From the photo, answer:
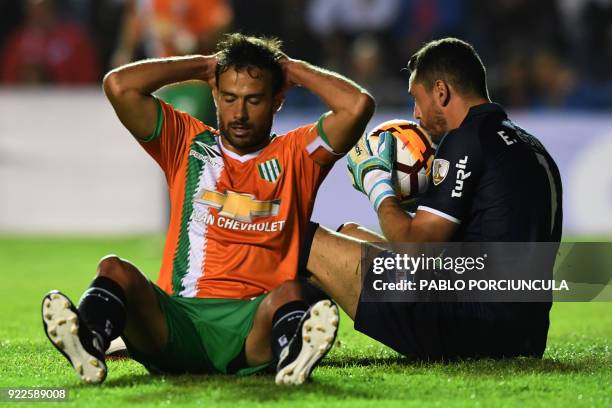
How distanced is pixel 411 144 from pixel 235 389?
5.57ft

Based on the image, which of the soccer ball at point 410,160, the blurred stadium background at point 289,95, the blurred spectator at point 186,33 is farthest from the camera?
the blurred stadium background at point 289,95

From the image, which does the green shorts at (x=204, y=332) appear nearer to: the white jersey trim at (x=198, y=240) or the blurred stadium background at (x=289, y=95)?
the white jersey trim at (x=198, y=240)

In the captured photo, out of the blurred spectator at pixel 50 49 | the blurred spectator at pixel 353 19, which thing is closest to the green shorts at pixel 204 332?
the blurred spectator at pixel 50 49

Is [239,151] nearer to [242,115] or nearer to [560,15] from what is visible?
[242,115]

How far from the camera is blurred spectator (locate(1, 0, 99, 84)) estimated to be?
1330 centimetres

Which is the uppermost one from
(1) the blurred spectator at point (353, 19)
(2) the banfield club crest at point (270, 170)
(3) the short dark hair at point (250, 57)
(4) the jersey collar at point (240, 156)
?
(1) the blurred spectator at point (353, 19)

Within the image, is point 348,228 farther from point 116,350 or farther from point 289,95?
point 289,95

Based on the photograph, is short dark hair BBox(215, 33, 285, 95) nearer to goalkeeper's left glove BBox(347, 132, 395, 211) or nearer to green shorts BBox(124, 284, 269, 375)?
goalkeeper's left glove BBox(347, 132, 395, 211)

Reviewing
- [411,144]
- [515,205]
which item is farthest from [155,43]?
[515,205]

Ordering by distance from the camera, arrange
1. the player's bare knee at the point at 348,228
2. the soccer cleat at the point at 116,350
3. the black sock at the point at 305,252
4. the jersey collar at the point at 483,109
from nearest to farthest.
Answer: the jersey collar at the point at 483,109, the black sock at the point at 305,252, the soccer cleat at the point at 116,350, the player's bare knee at the point at 348,228

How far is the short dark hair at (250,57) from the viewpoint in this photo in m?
4.65

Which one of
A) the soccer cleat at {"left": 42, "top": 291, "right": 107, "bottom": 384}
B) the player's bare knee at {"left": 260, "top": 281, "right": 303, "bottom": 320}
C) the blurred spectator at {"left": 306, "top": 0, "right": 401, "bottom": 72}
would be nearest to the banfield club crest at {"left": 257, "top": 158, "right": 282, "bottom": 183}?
the player's bare knee at {"left": 260, "top": 281, "right": 303, "bottom": 320}

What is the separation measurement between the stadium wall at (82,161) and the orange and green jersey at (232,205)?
7520 millimetres

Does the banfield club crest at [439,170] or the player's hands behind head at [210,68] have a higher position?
the player's hands behind head at [210,68]
